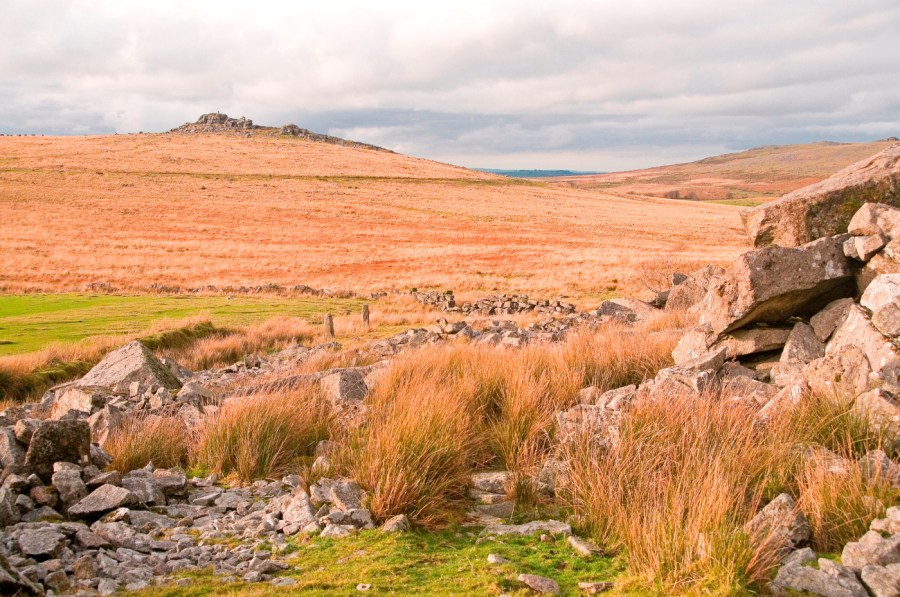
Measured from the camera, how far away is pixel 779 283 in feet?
28.7

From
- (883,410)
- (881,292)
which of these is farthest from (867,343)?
(883,410)

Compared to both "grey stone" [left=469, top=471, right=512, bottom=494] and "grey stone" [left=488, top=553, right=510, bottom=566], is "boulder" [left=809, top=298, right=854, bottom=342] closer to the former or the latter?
"grey stone" [left=469, top=471, right=512, bottom=494]

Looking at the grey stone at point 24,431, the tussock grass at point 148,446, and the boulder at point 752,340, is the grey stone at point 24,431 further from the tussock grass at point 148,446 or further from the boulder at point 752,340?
the boulder at point 752,340

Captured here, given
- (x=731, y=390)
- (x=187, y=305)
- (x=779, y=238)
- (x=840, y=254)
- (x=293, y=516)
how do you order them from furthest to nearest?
(x=187, y=305) < (x=779, y=238) < (x=840, y=254) < (x=731, y=390) < (x=293, y=516)

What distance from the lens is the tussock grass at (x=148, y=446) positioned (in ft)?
25.1

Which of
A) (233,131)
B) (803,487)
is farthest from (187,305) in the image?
(233,131)

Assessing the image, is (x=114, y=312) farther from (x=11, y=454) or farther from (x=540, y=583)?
(x=540, y=583)

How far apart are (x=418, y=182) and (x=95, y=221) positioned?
54964mm

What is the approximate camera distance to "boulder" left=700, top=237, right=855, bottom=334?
8742 millimetres

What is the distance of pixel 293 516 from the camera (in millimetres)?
5965

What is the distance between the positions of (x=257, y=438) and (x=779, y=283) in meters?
6.60

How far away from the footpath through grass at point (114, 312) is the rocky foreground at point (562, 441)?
9906 mm

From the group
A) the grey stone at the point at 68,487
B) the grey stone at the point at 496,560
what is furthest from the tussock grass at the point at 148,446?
the grey stone at the point at 496,560

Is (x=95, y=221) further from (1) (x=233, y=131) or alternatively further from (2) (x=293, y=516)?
(1) (x=233, y=131)
